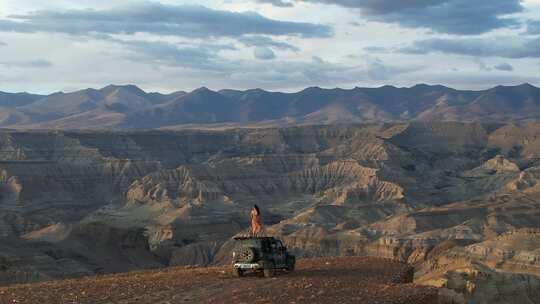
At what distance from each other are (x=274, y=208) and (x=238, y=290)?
117m

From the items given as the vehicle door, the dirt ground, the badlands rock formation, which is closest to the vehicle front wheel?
the dirt ground

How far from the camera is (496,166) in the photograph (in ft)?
553

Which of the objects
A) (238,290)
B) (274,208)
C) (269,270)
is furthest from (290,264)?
(274,208)

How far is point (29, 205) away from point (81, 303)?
11167 cm

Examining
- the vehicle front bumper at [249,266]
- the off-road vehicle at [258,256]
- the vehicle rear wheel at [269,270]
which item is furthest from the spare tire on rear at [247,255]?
the vehicle rear wheel at [269,270]

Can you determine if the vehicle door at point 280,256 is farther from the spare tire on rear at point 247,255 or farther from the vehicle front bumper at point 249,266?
the spare tire on rear at point 247,255

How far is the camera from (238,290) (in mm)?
21438

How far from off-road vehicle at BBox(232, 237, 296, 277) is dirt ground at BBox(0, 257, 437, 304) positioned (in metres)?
0.35

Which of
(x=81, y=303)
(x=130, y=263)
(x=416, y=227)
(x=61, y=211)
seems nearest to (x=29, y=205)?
(x=61, y=211)

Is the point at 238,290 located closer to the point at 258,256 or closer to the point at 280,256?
the point at 258,256

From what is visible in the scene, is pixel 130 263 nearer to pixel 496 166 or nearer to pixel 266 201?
pixel 266 201

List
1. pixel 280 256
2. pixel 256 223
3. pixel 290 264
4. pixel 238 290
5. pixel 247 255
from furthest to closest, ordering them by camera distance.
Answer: pixel 290 264 → pixel 256 223 → pixel 280 256 → pixel 247 255 → pixel 238 290

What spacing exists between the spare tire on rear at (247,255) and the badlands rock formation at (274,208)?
7.07 m

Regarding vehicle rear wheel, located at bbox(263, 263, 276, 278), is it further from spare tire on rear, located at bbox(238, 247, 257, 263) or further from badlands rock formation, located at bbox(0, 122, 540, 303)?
badlands rock formation, located at bbox(0, 122, 540, 303)
